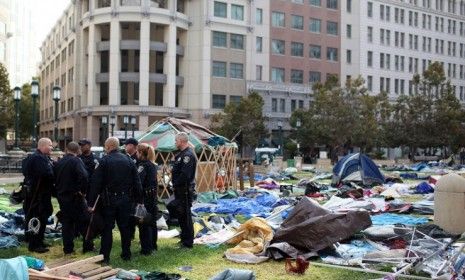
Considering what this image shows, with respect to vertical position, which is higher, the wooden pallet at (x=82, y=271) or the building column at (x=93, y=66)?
the building column at (x=93, y=66)

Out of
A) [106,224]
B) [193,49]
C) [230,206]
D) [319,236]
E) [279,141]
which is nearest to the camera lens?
[106,224]

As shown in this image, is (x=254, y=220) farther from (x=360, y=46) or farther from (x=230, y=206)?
(x=360, y=46)

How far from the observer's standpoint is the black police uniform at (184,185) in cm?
970

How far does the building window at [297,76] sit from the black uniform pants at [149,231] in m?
56.4

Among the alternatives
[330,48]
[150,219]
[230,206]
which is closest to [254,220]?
[150,219]

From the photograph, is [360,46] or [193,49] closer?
[193,49]

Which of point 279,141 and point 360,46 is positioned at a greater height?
point 360,46

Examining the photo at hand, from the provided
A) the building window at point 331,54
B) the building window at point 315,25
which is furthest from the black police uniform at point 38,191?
the building window at point 331,54

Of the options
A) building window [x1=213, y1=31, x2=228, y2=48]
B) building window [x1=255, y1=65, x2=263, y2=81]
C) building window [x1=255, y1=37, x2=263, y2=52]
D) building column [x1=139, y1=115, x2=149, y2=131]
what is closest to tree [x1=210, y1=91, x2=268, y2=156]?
building column [x1=139, y1=115, x2=149, y2=131]

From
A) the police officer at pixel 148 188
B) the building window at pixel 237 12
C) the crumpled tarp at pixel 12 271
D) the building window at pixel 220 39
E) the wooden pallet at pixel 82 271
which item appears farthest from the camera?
the building window at pixel 237 12

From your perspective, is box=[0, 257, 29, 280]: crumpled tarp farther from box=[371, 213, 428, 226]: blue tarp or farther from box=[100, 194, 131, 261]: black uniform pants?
box=[371, 213, 428, 226]: blue tarp

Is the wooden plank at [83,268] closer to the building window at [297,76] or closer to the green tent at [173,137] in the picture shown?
the green tent at [173,137]

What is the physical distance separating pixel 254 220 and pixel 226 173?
1200 centimetres

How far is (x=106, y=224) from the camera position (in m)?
8.63
